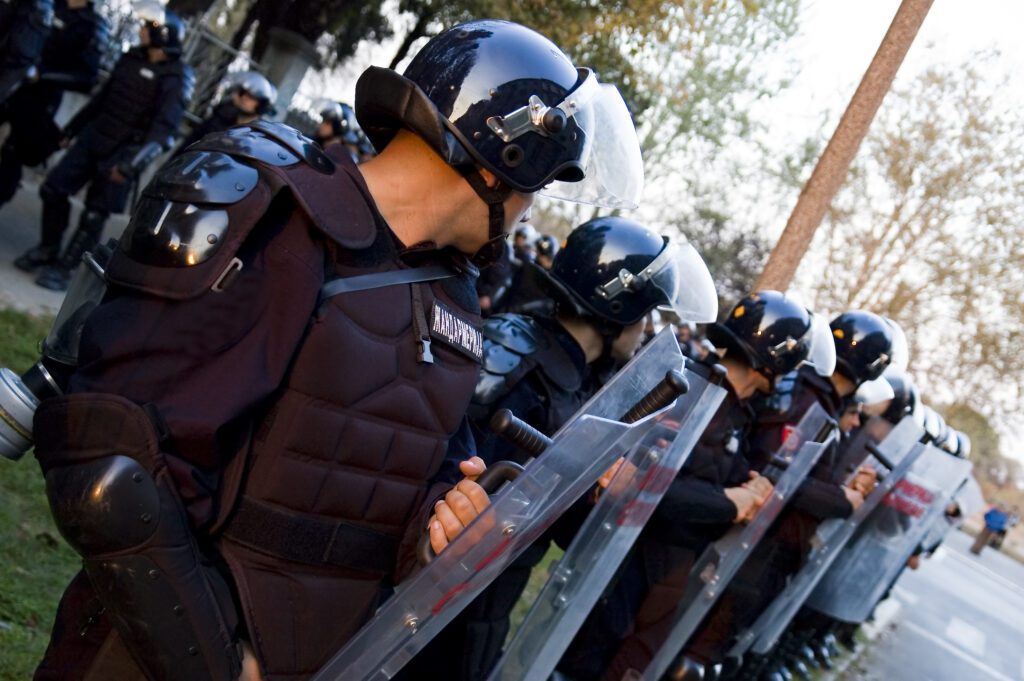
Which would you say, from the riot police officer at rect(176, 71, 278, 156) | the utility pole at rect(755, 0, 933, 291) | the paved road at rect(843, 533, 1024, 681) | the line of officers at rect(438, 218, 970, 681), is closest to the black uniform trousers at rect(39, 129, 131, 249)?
the riot police officer at rect(176, 71, 278, 156)

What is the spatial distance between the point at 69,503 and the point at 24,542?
2811 mm

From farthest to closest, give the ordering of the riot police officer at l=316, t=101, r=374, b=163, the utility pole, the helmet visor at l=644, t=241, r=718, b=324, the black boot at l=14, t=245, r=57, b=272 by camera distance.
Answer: the riot police officer at l=316, t=101, r=374, b=163
the utility pole
the black boot at l=14, t=245, r=57, b=272
the helmet visor at l=644, t=241, r=718, b=324

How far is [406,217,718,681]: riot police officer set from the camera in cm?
323

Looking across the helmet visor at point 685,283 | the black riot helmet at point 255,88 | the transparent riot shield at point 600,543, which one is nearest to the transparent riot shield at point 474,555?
the transparent riot shield at point 600,543

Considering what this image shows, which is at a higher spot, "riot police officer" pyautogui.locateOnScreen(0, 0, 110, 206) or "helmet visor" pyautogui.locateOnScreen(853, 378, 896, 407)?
"helmet visor" pyautogui.locateOnScreen(853, 378, 896, 407)

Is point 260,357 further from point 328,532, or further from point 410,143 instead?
point 410,143

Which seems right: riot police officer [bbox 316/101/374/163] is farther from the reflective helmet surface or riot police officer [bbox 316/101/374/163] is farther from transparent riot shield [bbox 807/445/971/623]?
the reflective helmet surface

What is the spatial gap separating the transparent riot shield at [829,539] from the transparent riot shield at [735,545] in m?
1.12

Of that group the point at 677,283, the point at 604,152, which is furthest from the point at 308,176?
the point at 677,283

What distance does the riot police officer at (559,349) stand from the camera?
3227mm

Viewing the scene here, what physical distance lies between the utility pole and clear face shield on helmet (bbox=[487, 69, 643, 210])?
16.1ft

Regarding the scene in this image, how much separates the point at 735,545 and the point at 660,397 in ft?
9.05

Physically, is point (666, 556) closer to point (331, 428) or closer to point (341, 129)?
point (331, 428)

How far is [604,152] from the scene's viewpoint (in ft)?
8.20
